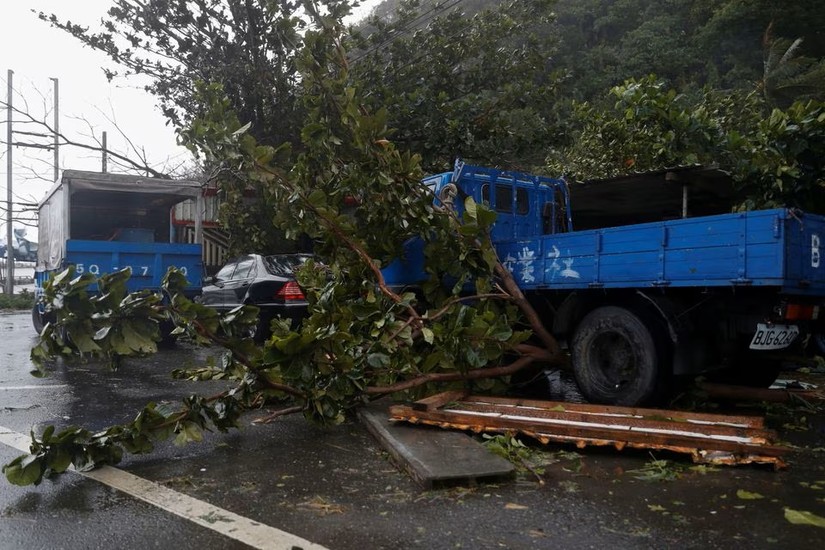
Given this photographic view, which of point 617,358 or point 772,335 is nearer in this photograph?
point 772,335

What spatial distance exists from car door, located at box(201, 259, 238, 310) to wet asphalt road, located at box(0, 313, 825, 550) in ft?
22.3

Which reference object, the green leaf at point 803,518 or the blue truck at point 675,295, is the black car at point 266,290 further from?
the green leaf at point 803,518

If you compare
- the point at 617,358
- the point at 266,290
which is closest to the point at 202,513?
the point at 617,358

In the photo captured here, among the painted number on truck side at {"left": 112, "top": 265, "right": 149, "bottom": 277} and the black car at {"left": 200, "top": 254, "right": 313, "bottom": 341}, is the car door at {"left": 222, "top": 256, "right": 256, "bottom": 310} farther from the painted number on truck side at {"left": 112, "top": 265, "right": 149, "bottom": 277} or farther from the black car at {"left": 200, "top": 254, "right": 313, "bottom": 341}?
the painted number on truck side at {"left": 112, "top": 265, "right": 149, "bottom": 277}

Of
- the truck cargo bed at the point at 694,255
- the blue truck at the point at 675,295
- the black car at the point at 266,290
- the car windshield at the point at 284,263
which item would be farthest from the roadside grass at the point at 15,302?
the truck cargo bed at the point at 694,255

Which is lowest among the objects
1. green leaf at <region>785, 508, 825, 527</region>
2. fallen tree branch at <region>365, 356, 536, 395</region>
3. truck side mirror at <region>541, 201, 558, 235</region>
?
green leaf at <region>785, 508, 825, 527</region>

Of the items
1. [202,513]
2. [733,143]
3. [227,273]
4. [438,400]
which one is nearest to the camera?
[202,513]

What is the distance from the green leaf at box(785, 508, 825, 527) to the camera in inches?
153

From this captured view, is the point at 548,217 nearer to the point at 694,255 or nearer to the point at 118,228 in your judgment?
the point at 694,255

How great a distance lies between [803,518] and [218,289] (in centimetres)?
1051

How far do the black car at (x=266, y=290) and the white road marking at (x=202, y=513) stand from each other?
6.25m

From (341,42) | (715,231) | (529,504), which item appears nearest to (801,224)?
(715,231)

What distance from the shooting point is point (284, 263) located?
1209 centimetres

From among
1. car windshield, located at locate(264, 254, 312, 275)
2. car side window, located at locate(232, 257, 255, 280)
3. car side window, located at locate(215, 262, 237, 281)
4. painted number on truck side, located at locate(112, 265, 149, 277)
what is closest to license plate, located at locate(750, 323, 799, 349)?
car windshield, located at locate(264, 254, 312, 275)
